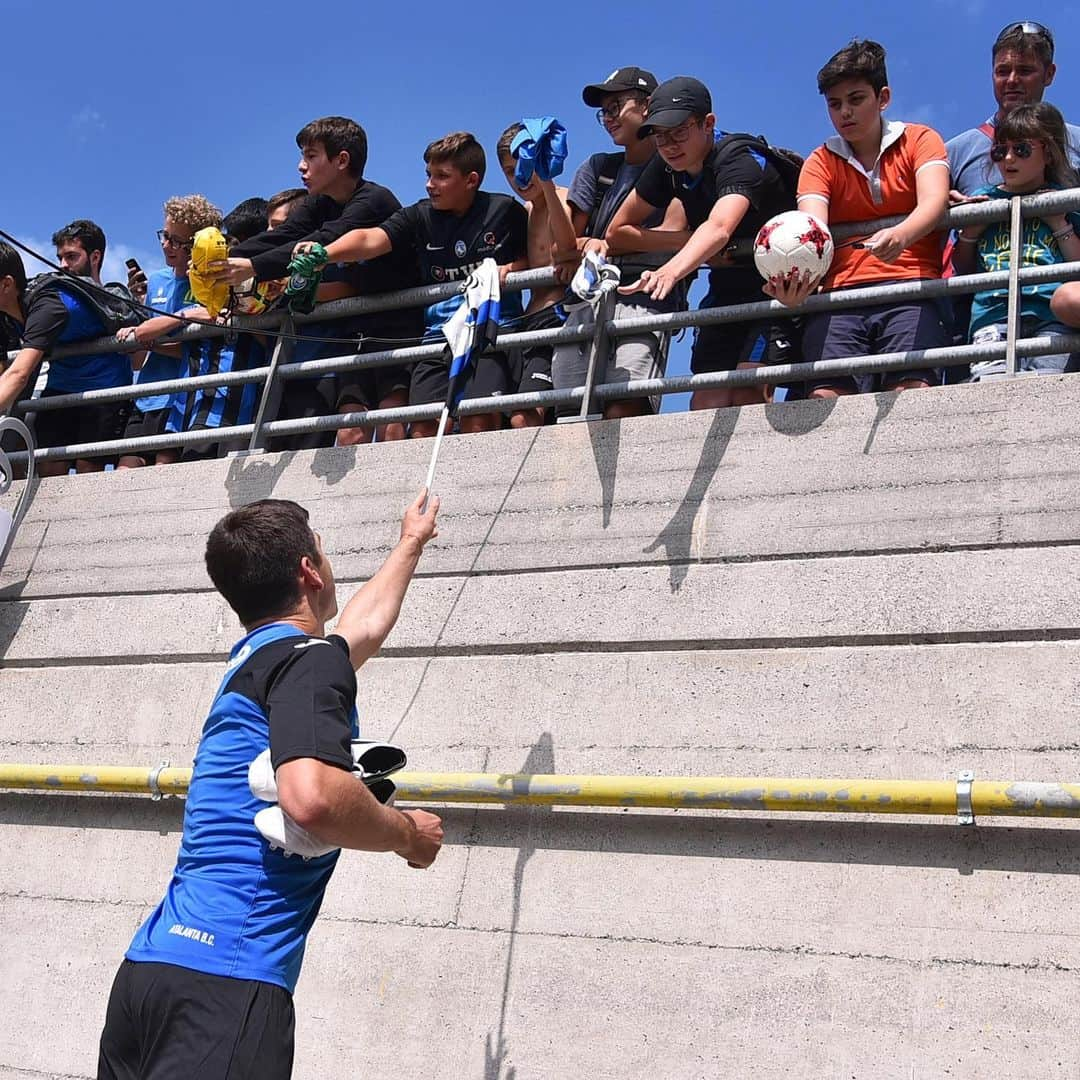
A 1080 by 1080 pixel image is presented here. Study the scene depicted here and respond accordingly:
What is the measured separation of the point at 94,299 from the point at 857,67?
15.0 feet

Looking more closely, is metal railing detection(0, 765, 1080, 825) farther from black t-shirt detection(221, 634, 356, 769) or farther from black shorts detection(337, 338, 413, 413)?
black shorts detection(337, 338, 413, 413)

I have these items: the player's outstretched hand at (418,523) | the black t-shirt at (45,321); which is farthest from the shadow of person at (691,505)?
the black t-shirt at (45,321)

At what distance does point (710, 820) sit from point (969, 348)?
2.15 metres

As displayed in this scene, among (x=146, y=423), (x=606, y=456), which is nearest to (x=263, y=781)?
(x=606, y=456)

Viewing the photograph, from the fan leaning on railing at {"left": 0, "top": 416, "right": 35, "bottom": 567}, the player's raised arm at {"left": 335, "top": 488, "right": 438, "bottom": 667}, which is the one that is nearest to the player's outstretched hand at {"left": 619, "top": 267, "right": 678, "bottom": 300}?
the player's raised arm at {"left": 335, "top": 488, "right": 438, "bottom": 667}

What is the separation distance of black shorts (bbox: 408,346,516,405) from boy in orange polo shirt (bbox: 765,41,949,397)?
4.99ft

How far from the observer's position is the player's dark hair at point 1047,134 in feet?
19.7

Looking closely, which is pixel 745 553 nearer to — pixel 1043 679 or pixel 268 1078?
pixel 1043 679

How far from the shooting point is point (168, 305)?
8.66m

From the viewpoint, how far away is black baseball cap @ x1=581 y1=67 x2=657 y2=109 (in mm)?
7031

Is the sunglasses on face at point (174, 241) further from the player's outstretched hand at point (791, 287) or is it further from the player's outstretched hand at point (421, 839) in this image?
the player's outstretched hand at point (421, 839)

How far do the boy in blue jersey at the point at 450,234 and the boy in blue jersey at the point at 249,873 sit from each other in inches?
143

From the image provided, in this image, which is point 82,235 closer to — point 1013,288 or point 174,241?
point 174,241

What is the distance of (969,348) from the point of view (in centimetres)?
570
